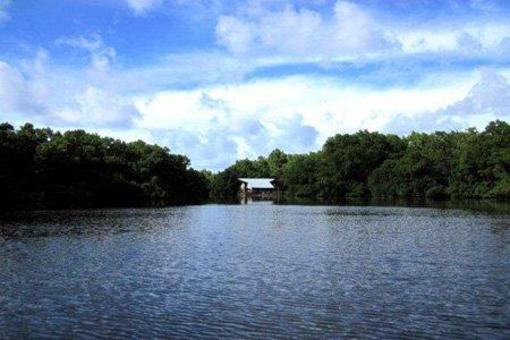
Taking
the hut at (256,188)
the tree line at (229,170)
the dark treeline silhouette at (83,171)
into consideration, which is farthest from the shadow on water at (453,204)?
the hut at (256,188)

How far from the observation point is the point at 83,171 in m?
98.2

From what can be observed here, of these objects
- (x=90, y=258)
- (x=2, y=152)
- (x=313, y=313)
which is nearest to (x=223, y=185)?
(x=2, y=152)

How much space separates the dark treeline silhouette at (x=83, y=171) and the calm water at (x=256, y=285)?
4270 centimetres

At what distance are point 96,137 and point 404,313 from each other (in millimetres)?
98241

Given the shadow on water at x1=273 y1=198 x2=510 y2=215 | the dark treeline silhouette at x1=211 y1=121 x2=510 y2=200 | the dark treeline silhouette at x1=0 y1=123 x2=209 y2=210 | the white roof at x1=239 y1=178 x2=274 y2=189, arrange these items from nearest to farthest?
1. the shadow on water at x1=273 y1=198 x2=510 y2=215
2. the dark treeline silhouette at x1=0 y1=123 x2=209 y2=210
3. the dark treeline silhouette at x1=211 y1=121 x2=510 y2=200
4. the white roof at x1=239 y1=178 x2=274 y2=189

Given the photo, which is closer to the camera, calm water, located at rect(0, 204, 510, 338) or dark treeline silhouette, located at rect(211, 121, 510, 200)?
calm water, located at rect(0, 204, 510, 338)

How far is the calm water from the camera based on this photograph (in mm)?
15352

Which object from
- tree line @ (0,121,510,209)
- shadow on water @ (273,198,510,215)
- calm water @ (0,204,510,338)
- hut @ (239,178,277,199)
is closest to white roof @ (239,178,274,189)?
hut @ (239,178,277,199)

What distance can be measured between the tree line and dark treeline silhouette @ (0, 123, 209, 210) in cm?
17

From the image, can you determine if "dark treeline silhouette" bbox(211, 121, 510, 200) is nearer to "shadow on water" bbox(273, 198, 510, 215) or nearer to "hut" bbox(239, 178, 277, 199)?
"hut" bbox(239, 178, 277, 199)

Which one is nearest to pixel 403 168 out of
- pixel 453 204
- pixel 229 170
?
pixel 453 204

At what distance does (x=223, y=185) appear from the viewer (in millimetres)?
157625

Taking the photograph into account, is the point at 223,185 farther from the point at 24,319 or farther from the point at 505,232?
the point at 24,319

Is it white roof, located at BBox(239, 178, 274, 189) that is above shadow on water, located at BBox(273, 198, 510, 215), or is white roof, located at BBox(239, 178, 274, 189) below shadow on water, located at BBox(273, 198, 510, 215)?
above
